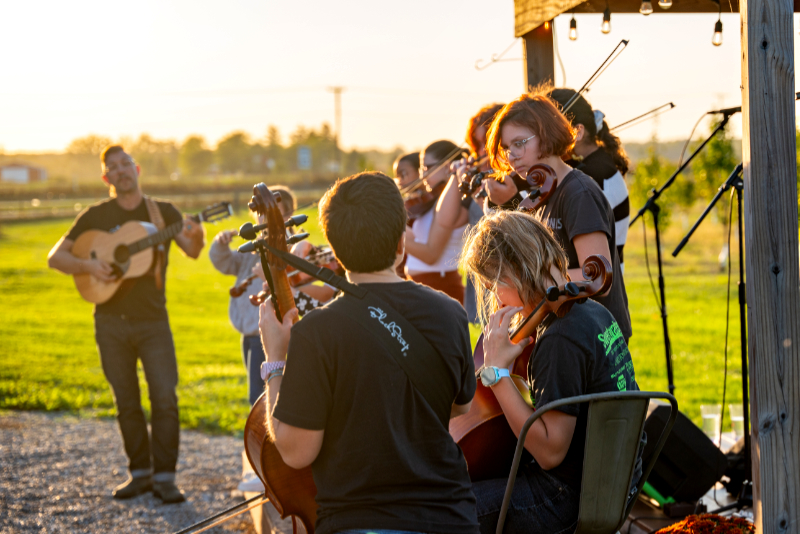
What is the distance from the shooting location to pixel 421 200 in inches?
189

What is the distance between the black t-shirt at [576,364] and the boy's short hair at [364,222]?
59 centimetres

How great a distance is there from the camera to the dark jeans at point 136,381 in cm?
475

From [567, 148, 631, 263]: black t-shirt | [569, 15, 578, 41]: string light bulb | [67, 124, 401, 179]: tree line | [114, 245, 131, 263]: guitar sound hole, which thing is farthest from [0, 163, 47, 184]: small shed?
[567, 148, 631, 263]: black t-shirt

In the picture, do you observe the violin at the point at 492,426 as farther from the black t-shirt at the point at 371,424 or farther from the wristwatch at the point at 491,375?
the black t-shirt at the point at 371,424

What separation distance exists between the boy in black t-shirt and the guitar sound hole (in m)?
3.44

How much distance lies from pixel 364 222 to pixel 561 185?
1251 millimetres

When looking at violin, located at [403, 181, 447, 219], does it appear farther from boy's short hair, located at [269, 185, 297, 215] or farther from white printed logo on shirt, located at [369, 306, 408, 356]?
white printed logo on shirt, located at [369, 306, 408, 356]

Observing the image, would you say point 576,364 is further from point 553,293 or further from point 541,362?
point 553,293

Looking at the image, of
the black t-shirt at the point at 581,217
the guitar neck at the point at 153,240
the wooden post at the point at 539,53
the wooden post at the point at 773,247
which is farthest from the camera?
the guitar neck at the point at 153,240

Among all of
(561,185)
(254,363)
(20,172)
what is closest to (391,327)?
(561,185)

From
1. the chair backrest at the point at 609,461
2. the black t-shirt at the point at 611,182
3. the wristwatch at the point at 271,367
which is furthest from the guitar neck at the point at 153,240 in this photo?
the chair backrest at the point at 609,461

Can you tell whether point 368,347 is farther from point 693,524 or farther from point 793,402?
point 693,524

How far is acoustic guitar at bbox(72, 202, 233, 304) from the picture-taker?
4.88 metres

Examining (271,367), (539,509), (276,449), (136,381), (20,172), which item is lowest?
(136,381)
